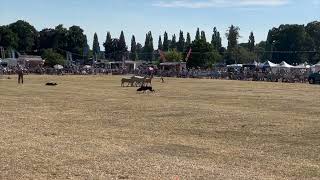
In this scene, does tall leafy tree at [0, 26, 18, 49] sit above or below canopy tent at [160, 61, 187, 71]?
above

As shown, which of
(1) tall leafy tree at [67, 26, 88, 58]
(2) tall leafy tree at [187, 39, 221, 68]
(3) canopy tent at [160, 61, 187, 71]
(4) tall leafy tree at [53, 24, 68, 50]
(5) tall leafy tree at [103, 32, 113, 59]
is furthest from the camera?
(5) tall leafy tree at [103, 32, 113, 59]

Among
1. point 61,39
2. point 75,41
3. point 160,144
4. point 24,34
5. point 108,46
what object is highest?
point 24,34

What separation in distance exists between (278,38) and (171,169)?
498 feet

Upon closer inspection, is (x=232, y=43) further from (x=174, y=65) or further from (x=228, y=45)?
(x=174, y=65)

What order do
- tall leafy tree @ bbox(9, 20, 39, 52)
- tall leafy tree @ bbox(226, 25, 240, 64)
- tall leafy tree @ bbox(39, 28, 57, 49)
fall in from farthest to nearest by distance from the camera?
tall leafy tree @ bbox(39, 28, 57, 49)
tall leafy tree @ bbox(9, 20, 39, 52)
tall leafy tree @ bbox(226, 25, 240, 64)

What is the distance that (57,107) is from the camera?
2388cm

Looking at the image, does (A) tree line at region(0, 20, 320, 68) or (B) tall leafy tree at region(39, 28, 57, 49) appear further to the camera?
(B) tall leafy tree at region(39, 28, 57, 49)

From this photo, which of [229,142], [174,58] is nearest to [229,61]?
[174,58]

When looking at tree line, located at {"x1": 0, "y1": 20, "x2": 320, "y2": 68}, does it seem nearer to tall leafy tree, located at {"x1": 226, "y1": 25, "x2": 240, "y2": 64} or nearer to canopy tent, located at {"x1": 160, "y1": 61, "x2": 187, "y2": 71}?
tall leafy tree, located at {"x1": 226, "y1": 25, "x2": 240, "y2": 64}

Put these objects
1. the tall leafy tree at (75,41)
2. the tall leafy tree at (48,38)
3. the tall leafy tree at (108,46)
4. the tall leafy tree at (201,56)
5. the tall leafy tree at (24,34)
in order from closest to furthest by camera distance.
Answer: the tall leafy tree at (201,56) → the tall leafy tree at (24,34) → the tall leafy tree at (75,41) → the tall leafy tree at (48,38) → the tall leafy tree at (108,46)

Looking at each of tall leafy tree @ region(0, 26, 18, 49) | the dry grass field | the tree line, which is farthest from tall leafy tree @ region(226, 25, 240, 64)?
the dry grass field

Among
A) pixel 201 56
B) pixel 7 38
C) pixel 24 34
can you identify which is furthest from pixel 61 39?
pixel 201 56

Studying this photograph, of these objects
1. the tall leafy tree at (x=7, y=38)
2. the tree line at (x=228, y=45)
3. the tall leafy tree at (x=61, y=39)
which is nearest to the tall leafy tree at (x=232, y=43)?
the tree line at (x=228, y=45)

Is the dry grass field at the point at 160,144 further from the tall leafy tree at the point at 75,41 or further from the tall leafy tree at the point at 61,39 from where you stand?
the tall leafy tree at the point at 75,41
